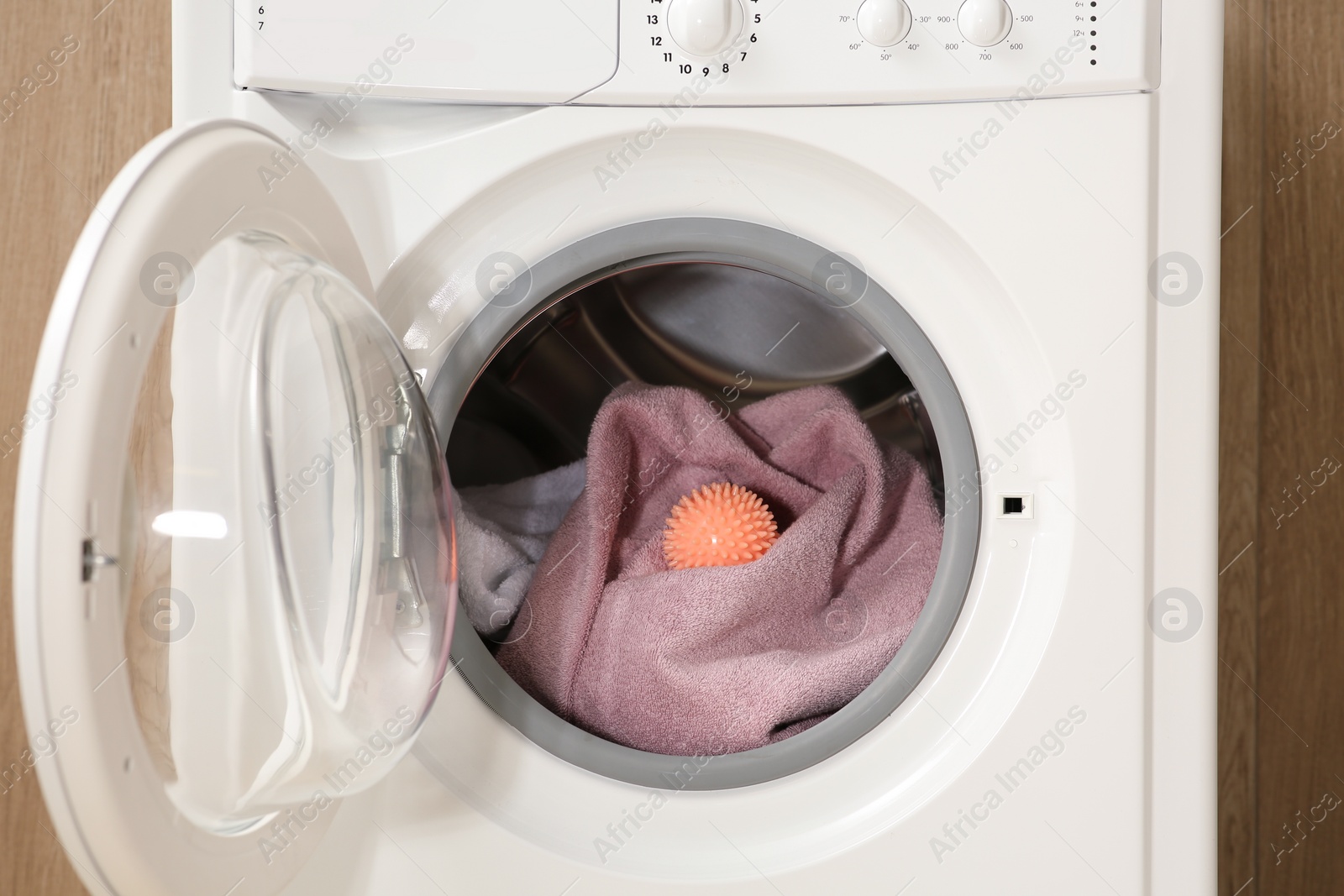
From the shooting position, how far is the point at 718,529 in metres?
0.70

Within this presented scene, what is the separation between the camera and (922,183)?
1.87 ft

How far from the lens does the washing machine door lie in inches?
13.3

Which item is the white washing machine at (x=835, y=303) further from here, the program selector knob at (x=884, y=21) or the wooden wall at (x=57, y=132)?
the wooden wall at (x=57, y=132)

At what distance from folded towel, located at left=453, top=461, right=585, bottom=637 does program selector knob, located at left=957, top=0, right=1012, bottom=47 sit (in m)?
0.48

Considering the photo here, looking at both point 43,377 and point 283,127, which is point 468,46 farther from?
point 43,377

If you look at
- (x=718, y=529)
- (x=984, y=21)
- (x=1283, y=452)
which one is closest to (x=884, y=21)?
(x=984, y=21)

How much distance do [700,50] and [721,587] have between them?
1.23ft

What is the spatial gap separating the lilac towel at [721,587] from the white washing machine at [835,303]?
47 millimetres

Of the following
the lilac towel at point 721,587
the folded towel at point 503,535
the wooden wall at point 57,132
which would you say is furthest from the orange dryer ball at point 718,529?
the wooden wall at point 57,132

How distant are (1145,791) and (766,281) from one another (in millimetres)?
502

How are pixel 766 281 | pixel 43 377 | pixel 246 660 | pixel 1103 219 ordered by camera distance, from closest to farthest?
pixel 43 377 → pixel 246 660 → pixel 1103 219 → pixel 766 281

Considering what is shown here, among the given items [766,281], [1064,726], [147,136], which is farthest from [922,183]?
[147,136]

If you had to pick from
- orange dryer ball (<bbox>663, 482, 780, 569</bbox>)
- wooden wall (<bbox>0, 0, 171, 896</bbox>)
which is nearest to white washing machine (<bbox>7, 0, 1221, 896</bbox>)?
orange dryer ball (<bbox>663, 482, 780, 569</bbox>)

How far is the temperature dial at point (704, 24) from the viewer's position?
553 millimetres
